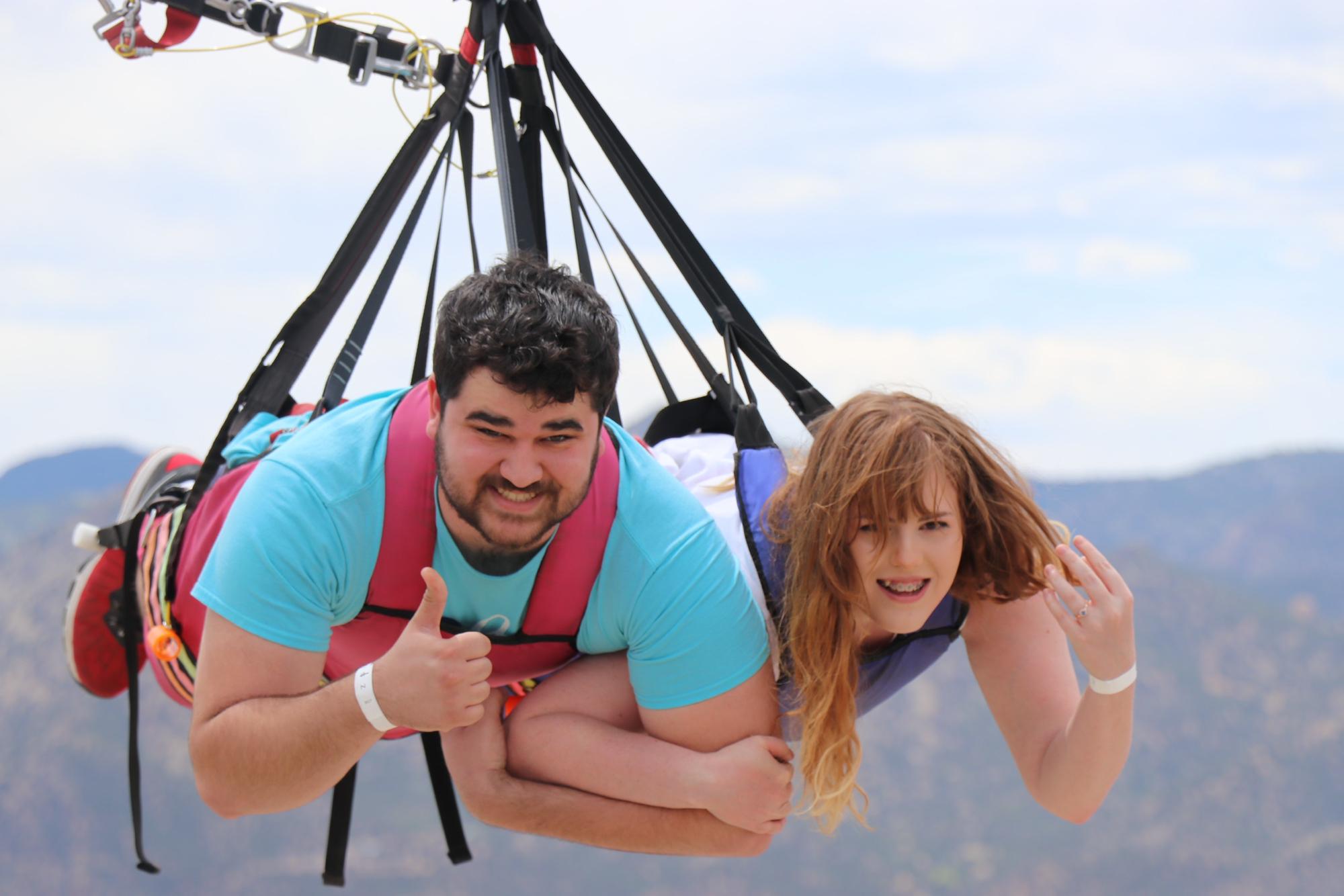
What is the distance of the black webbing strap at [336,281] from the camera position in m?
3.03

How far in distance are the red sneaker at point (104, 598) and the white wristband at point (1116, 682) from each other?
237 centimetres

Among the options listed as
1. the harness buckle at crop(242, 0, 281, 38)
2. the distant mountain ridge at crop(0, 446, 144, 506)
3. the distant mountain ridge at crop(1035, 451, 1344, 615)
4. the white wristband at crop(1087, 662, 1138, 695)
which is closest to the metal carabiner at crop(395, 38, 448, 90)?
the harness buckle at crop(242, 0, 281, 38)

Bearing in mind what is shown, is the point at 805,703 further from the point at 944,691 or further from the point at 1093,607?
the point at 944,691

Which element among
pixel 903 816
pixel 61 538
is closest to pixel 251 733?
pixel 61 538

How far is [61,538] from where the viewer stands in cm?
5916

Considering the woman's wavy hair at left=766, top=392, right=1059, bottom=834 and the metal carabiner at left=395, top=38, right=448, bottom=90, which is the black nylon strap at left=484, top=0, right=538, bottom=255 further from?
the woman's wavy hair at left=766, top=392, right=1059, bottom=834

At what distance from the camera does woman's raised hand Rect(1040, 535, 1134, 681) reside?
2420mm

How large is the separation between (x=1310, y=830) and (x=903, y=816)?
786 inches

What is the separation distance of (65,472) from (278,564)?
174 feet

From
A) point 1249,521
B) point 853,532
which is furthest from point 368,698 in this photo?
point 1249,521

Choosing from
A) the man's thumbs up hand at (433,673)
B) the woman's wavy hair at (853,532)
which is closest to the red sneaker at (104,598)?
the man's thumbs up hand at (433,673)

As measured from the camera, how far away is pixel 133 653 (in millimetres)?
3254

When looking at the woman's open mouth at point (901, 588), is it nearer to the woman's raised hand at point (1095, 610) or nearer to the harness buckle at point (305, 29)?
the woman's raised hand at point (1095, 610)

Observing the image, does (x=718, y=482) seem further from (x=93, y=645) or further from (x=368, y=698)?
(x=93, y=645)
